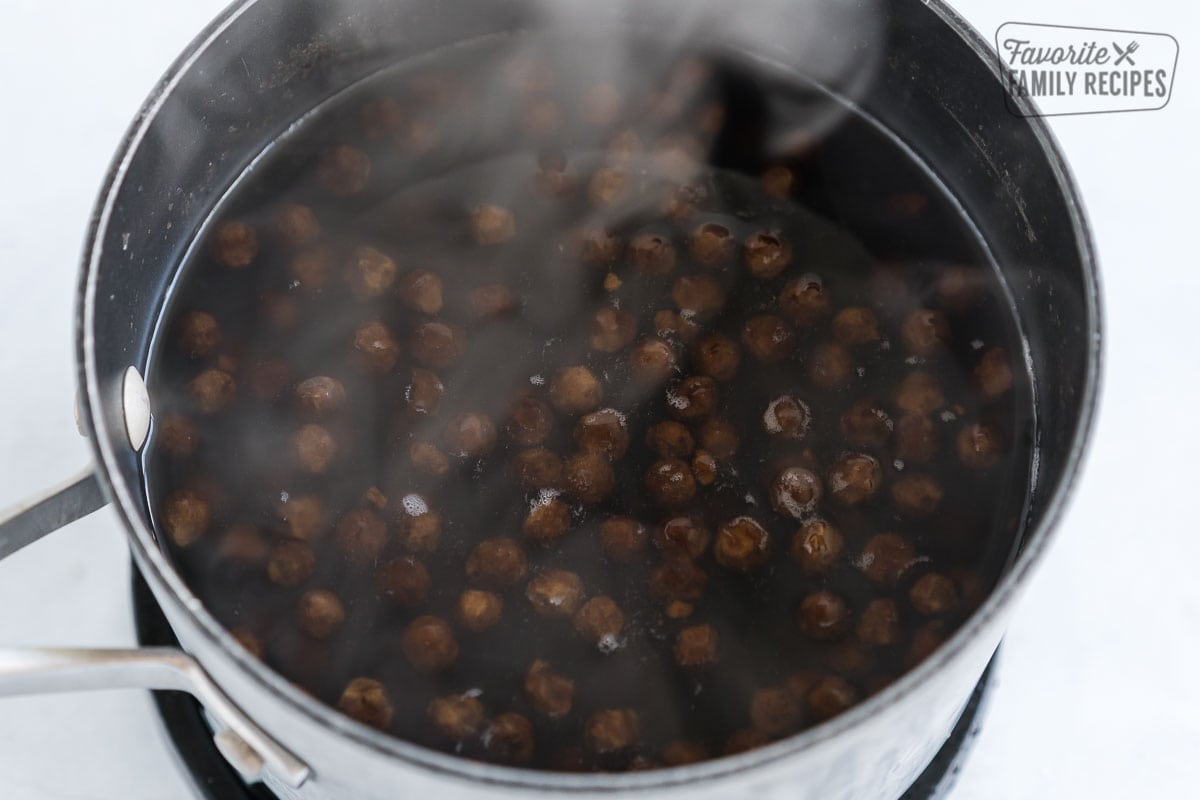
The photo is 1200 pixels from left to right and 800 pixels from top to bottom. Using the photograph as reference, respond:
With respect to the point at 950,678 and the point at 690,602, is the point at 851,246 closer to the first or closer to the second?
the point at 690,602

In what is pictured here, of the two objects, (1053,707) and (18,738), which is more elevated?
(18,738)

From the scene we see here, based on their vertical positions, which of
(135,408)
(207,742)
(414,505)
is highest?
(135,408)

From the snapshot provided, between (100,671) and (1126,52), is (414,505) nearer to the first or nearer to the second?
(100,671)

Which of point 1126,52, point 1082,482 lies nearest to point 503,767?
point 1082,482

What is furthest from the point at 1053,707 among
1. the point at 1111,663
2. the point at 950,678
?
the point at 950,678

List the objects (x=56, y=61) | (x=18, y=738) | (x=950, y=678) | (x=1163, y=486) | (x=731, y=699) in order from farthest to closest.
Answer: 1. (x=56, y=61)
2. (x=1163, y=486)
3. (x=18, y=738)
4. (x=731, y=699)
5. (x=950, y=678)

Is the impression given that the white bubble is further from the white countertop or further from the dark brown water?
the white countertop
